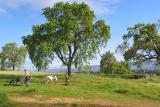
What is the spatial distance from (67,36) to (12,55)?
2902 inches

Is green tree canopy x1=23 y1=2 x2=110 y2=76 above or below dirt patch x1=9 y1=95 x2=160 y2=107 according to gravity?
above

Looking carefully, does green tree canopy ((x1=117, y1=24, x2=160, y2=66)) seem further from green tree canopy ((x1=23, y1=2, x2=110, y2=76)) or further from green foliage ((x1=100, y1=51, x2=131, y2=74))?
green foliage ((x1=100, y1=51, x2=131, y2=74))

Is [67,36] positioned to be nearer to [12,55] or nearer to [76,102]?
[76,102]

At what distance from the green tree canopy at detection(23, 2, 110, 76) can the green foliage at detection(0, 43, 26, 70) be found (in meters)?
68.3

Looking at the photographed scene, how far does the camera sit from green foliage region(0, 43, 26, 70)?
13725 cm

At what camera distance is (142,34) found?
7106 cm

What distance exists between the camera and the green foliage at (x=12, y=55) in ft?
450

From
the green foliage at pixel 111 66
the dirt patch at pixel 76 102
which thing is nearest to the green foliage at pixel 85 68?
the dirt patch at pixel 76 102

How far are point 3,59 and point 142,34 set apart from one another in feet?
252

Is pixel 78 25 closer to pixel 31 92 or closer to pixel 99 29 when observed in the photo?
pixel 99 29

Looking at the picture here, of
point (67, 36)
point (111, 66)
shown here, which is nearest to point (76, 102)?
point (67, 36)

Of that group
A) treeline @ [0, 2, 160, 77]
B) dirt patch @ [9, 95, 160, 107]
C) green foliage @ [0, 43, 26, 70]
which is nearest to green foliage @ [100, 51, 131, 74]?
green foliage @ [0, 43, 26, 70]

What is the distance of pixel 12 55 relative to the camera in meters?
138

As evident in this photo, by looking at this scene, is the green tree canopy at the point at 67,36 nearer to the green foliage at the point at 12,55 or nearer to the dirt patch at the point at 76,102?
the dirt patch at the point at 76,102
